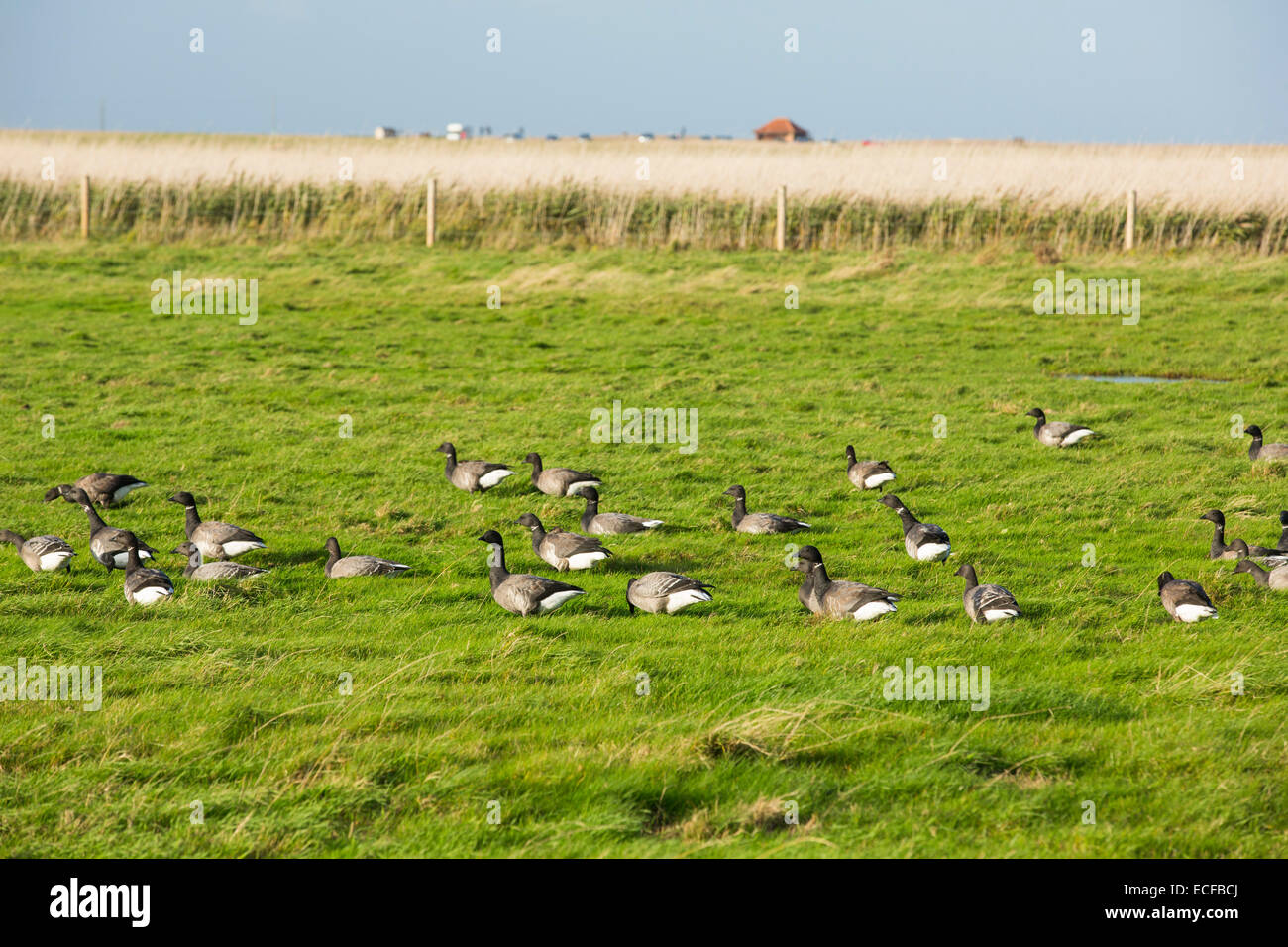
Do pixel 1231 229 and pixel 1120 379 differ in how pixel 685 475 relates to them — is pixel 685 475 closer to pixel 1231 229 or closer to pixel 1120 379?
pixel 1120 379

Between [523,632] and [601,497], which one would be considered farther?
[601,497]

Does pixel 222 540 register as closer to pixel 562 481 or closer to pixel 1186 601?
pixel 562 481

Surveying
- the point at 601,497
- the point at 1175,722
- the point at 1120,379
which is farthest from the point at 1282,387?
the point at 1175,722

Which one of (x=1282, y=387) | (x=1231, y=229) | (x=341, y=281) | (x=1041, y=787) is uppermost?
(x=1231, y=229)

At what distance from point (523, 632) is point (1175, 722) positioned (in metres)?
5.45

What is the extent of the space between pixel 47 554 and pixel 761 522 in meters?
8.05

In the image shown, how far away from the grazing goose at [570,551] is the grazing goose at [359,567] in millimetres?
1576

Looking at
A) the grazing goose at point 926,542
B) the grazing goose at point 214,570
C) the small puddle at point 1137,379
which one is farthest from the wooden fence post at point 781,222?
the grazing goose at point 214,570

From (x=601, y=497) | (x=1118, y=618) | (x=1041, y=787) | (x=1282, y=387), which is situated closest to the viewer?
(x=1041, y=787)

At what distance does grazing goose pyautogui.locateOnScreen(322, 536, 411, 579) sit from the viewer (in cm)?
1198

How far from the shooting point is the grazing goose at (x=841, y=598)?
10539 millimetres

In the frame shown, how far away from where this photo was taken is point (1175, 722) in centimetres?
816

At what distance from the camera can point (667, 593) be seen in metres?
10.9

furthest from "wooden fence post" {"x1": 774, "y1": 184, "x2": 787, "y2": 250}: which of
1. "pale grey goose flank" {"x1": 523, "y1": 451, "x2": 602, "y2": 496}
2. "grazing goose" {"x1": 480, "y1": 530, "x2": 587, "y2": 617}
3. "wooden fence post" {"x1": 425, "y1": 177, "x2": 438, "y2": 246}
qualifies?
"grazing goose" {"x1": 480, "y1": 530, "x2": 587, "y2": 617}
